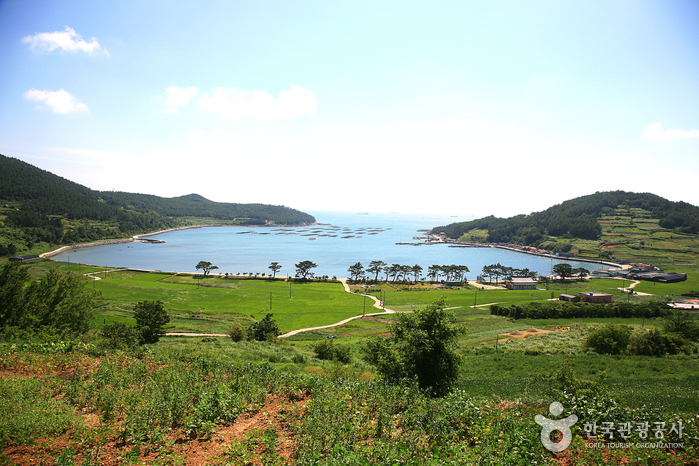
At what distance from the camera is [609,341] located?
2680cm

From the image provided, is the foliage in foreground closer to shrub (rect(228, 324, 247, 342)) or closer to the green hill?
shrub (rect(228, 324, 247, 342))

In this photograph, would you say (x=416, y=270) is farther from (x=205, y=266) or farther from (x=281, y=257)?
(x=205, y=266)

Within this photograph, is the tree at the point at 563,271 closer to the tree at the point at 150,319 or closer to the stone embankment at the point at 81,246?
the tree at the point at 150,319

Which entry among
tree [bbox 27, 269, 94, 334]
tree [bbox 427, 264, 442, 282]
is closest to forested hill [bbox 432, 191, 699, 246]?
tree [bbox 427, 264, 442, 282]

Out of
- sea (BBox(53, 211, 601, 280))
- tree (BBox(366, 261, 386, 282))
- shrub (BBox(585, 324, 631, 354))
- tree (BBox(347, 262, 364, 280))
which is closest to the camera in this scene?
shrub (BBox(585, 324, 631, 354))

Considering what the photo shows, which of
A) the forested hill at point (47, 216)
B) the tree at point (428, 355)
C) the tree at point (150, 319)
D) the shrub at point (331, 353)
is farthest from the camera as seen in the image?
the forested hill at point (47, 216)

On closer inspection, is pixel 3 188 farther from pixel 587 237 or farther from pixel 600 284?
pixel 587 237

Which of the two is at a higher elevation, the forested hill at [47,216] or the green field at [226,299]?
the forested hill at [47,216]

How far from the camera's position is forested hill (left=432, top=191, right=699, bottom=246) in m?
135

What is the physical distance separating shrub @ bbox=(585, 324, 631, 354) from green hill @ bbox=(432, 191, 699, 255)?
132 m

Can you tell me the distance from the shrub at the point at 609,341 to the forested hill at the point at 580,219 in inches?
5272

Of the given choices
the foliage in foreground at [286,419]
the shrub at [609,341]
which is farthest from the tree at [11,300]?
the shrub at [609,341]

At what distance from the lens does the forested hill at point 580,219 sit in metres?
135

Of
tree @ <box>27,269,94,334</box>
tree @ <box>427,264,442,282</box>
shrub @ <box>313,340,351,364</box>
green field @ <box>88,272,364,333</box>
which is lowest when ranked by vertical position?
green field @ <box>88,272,364,333</box>
